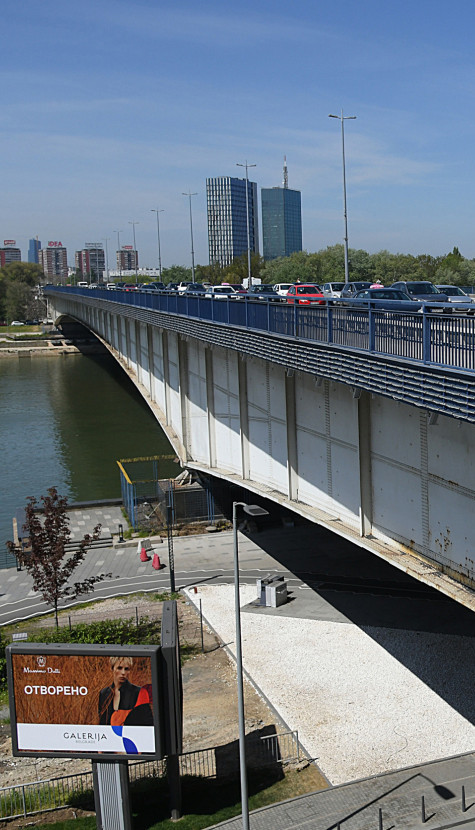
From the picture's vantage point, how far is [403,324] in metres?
14.5

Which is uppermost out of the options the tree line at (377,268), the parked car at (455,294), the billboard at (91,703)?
the tree line at (377,268)

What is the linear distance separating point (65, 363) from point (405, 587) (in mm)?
94575

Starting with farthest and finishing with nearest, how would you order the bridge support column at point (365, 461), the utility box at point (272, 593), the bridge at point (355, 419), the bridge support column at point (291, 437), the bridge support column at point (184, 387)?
the bridge support column at point (184, 387), the utility box at point (272, 593), the bridge support column at point (291, 437), the bridge support column at point (365, 461), the bridge at point (355, 419)

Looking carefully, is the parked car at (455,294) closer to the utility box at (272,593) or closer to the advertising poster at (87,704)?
the utility box at (272,593)

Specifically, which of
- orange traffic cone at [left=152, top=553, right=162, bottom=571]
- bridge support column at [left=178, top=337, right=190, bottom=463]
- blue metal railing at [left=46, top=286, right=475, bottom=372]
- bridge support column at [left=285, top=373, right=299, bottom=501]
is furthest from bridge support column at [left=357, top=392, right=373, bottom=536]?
bridge support column at [left=178, top=337, right=190, bottom=463]

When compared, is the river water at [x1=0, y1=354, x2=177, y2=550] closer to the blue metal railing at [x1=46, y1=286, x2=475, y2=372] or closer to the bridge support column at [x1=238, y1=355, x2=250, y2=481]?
the bridge support column at [x1=238, y1=355, x2=250, y2=481]

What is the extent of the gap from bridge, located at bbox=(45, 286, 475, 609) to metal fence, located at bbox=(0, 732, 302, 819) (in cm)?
444

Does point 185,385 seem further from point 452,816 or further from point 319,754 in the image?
point 452,816

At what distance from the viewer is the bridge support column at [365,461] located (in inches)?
680

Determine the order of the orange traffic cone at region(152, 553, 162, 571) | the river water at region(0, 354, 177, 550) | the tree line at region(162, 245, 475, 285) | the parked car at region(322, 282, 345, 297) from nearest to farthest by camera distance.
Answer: the orange traffic cone at region(152, 553, 162, 571) < the parked car at region(322, 282, 345, 297) < the river water at region(0, 354, 177, 550) < the tree line at region(162, 245, 475, 285)

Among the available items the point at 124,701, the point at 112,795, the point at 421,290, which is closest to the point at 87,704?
the point at 124,701

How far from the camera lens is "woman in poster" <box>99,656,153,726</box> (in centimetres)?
1438

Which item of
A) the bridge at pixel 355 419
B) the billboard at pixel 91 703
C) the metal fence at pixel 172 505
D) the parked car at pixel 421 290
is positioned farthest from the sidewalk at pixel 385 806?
the metal fence at pixel 172 505

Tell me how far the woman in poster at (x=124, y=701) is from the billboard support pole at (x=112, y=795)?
765mm
